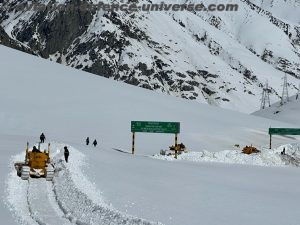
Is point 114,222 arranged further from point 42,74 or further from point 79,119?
point 42,74

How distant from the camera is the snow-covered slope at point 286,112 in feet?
503

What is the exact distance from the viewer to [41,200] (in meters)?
19.7

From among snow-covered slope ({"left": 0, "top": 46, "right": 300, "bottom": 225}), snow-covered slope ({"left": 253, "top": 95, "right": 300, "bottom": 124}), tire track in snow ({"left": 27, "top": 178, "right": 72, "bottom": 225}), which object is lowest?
tire track in snow ({"left": 27, "top": 178, "right": 72, "bottom": 225})

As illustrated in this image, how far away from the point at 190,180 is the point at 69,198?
8439 millimetres

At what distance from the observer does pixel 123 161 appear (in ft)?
116

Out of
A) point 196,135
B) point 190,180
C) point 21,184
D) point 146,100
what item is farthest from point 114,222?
point 146,100

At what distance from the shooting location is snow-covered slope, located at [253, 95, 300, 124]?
503ft

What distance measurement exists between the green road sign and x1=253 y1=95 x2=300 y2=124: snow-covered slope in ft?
340

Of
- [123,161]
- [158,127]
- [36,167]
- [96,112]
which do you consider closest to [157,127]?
[158,127]

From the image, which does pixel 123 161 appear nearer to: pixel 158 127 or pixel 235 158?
pixel 158 127

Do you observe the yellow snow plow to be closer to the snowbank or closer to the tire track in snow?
the tire track in snow

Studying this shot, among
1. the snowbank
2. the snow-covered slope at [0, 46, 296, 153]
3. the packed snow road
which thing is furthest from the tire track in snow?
the snow-covered slope at [0, 46, 296, 153]

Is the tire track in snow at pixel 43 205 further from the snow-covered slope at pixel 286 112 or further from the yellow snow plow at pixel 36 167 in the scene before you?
the snow-covered slope at pixel 286 112

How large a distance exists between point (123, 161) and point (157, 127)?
16943 millimetres
